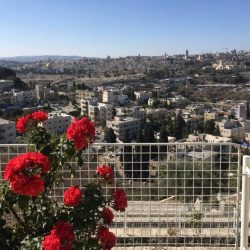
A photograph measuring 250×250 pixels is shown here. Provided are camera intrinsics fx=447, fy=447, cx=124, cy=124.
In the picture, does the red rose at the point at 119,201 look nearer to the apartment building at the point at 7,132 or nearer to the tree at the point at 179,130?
the apartment building at the point at 7,132

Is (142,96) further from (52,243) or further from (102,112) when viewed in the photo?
(52,243)

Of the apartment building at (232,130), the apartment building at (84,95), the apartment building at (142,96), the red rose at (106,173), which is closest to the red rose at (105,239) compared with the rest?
the red rose at (106,173)

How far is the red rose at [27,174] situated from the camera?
5.19ft

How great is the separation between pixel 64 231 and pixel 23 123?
585mm

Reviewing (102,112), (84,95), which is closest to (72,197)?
(102,112)

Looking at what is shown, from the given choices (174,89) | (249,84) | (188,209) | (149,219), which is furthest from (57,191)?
(249,84)

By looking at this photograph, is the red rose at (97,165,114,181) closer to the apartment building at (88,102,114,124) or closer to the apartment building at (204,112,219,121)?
the apartment building at (204,112,219,121)

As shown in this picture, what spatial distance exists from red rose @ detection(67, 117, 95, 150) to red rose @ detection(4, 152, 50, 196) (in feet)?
0.63

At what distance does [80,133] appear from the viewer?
5.94 ft

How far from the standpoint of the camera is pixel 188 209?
2939 mm

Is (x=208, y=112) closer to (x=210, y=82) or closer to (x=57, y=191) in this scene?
(x=210, y=82)

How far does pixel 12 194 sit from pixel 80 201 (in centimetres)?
27

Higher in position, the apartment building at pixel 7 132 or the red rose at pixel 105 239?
the red rose at pixel 105 239

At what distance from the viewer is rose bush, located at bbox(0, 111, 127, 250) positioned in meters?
1.68
